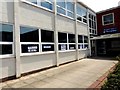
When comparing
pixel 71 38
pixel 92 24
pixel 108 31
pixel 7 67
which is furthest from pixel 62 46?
pixel 108 31

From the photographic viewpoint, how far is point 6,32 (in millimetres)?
7656

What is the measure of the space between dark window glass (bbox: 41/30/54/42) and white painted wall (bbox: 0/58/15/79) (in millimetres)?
3193

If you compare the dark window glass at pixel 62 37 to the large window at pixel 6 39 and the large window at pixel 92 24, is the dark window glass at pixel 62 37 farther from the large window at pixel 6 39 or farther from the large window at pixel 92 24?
the large window at pixel 92 24

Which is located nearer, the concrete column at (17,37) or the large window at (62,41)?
the concrete column at (17,37)

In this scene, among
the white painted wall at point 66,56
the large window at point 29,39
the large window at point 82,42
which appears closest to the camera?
the large window at point 29,39

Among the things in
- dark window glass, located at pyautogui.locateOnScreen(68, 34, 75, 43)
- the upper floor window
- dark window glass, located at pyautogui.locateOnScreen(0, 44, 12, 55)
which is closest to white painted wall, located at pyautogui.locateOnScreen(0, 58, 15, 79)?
dark window glass, located at pyautogui.locateOnScreen(0, 44, 12, 55)

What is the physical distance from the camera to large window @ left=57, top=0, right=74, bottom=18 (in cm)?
1258

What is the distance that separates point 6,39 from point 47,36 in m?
3.72

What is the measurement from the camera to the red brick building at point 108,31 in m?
20.7

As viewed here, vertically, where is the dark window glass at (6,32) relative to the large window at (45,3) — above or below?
below

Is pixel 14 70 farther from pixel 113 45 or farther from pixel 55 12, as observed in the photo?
pixel 113 45

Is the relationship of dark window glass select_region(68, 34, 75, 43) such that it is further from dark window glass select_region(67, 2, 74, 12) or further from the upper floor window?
the upper floor window

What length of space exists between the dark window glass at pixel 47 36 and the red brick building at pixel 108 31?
414 inches

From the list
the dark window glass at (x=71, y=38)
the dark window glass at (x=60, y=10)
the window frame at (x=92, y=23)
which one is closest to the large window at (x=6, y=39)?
the dark window glass at (x=60, y=10)
